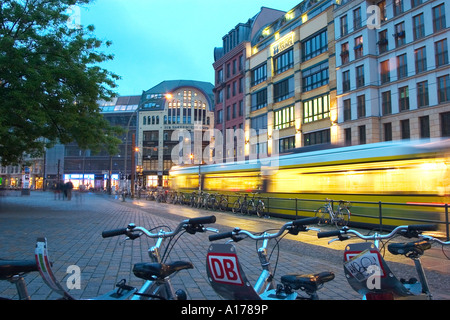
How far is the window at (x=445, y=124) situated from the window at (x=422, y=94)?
1.70 meters

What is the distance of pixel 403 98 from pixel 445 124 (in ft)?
13.4

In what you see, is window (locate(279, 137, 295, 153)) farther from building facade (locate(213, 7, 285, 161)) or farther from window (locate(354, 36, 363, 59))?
window (locate(354, 36, 363, 59))

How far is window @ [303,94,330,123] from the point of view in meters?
32.1

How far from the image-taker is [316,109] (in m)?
33.2

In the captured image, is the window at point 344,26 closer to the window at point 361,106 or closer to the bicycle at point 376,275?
the window at point 361,106

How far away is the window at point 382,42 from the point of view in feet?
95.1

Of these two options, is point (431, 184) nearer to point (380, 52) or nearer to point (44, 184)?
point (380, 52)

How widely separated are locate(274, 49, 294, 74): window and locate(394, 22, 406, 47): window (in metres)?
10.8

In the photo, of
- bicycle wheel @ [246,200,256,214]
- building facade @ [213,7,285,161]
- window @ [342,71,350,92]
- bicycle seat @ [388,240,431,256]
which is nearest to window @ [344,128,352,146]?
window @ [342,71,350,92]

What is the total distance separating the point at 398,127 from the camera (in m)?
27.5

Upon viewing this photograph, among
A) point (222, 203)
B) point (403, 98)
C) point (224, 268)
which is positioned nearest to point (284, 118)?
point (403, 98)

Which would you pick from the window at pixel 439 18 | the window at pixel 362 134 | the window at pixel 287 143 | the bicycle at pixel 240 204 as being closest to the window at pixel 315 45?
the window at pixel 287 143
